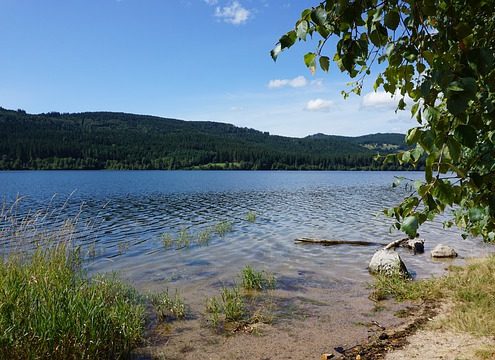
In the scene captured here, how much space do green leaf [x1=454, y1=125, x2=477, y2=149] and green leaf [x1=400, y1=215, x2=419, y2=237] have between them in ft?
1.57

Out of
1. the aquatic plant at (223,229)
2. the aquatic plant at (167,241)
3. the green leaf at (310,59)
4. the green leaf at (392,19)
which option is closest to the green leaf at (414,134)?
the green leaf at (392,19)

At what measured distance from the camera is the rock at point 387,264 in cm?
1617

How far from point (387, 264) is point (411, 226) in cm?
1610

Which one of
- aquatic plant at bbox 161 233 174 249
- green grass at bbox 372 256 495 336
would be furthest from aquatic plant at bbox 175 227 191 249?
green grass at bbox 372 256 495 336

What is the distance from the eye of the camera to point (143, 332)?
34.5 feet

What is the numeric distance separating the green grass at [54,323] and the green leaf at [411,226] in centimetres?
797

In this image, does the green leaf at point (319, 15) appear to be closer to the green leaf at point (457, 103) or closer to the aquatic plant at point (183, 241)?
the green leaf at point (457, 103)

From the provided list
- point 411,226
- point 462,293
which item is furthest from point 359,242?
point 411,226

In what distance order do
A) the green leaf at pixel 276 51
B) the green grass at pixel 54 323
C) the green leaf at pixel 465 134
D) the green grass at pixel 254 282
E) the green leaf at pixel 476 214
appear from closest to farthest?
1. the green leaf at pixel 465 134
2. the green leaf at pixel 276 51
3. the green leaf at pixel 476 214
4. the green grass at pixel 54 323
5. the green grass at pixel 254 282

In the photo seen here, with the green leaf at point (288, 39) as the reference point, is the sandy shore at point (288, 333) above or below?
below

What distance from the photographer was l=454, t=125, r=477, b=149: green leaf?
168 centimetres

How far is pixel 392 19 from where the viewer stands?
2113 mm

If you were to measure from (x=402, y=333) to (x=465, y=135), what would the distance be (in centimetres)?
981

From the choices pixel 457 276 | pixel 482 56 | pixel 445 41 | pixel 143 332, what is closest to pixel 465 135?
pixel 482 56
